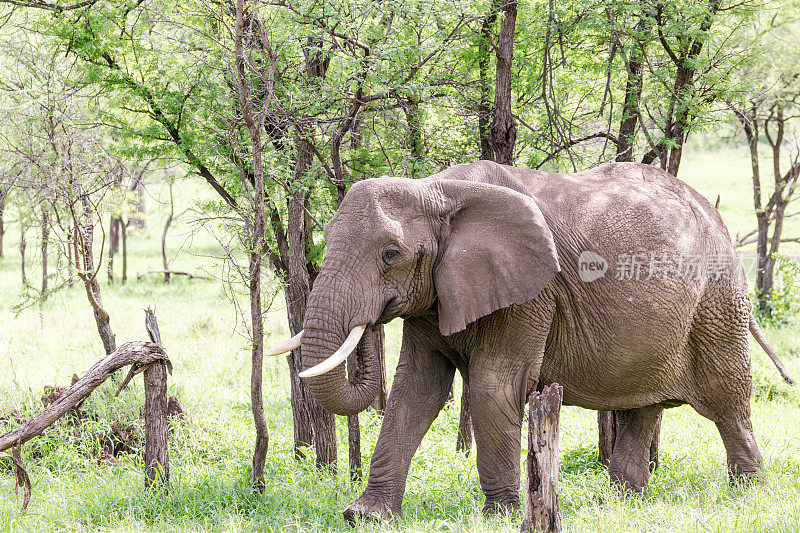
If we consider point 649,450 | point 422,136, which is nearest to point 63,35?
point 422,136

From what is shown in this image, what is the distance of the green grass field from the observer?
631 centimetres

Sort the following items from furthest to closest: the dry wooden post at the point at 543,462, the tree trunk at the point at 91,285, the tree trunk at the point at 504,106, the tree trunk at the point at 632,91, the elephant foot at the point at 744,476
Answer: the tree trunk at the point at 91,285, the tree trunk at the point at 632,91, the tree trunk at the point at 504,106, the elephant foot at the point at 744,476, the dry wooden post at the point at 543,462

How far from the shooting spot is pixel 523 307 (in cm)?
637

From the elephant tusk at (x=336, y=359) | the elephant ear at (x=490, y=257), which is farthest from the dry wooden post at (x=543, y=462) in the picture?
the elephant tusk at (x=336, y=359)

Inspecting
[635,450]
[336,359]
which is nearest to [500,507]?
[336,359]

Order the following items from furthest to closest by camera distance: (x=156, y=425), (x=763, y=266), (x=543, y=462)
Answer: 1. (x=763, y=266)
2. (x=156, y=425)
3. (x=543, y=462)

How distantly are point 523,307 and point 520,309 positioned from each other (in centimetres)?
3

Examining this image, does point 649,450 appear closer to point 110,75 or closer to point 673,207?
point 673,207

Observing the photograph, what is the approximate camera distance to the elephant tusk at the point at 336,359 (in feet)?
18.0

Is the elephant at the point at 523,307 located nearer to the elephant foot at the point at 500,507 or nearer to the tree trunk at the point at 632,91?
the elephant foot at the point at 500,507

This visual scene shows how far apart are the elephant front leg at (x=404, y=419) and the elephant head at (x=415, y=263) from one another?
19.1 inches

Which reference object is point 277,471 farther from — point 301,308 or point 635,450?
point 635,450

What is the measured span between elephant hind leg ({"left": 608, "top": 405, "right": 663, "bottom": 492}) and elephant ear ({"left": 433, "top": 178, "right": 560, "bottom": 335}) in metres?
2.55

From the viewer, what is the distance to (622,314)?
267 inches
